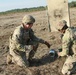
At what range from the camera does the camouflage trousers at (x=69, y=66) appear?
7373 mm

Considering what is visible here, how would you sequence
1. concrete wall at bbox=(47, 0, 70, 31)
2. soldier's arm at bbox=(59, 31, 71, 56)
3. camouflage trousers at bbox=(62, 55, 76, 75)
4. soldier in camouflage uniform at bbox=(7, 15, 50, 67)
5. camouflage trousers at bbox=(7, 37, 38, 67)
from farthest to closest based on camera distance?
concrete wall at bbox=(47, 0, 70, 31) → camouflage trousers at bbox=(7, 37, 38, 67) → soldier in camouflage uniform at bbox=(7, 15, 50, 67) → soldier's arm at bbox=(59, 31, 71, 56) → camouflage trousers at bbox=(62, 55, 76, 75)

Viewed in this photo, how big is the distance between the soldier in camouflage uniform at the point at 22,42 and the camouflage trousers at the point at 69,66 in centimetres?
99

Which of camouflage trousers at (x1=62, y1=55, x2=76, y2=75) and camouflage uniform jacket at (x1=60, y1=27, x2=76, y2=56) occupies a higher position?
camouflage uniform jacket at (x1=60, y1=27, x2=76, y2=56)

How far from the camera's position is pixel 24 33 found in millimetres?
8039

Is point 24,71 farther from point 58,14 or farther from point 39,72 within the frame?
point 58,14

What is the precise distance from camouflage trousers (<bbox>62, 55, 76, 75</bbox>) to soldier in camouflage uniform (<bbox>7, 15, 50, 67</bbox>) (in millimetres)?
992

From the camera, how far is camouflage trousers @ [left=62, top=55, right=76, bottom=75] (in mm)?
7373

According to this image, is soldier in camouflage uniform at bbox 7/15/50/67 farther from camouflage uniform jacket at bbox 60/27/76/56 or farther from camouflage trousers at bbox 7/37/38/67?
camouflage uniform jacket at bbox 60/27/76/56

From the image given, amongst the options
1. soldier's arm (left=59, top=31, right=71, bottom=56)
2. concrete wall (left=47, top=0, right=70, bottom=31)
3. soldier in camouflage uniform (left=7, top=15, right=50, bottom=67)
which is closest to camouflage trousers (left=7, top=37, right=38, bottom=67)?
soldier in camouflage uniform (left=7, top=15, right=50, bottom=67)

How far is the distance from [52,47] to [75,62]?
2249mm

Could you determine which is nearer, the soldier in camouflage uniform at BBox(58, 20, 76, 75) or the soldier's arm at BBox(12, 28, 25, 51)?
the soldier in camouflage uniform at BBox(58, 20, 76, 75)

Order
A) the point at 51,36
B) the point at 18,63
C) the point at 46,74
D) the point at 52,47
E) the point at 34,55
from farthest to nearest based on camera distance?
the point at 51,36
the point at 52,47
the point at 34,55
the point at 18,63
the point at 46,74

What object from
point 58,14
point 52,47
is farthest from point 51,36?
point 52,47

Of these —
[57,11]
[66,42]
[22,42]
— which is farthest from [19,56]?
[57,11]
